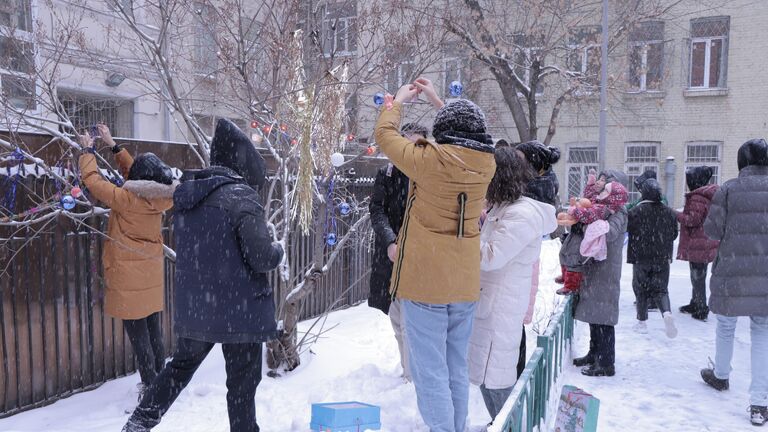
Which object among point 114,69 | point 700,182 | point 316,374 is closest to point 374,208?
point 316,374

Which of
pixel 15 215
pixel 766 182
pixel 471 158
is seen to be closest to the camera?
pixel 471 158

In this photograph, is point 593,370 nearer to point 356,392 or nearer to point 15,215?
point 356,392

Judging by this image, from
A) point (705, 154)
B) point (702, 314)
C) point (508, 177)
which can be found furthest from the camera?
point (705, 154)

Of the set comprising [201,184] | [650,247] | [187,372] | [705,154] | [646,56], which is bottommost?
[187,372]

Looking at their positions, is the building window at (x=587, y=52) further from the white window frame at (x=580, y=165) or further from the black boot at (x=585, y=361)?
the black boot at (x=585, y=361)

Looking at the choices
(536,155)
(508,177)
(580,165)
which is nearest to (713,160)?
(580,165)

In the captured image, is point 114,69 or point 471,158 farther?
point 114,69

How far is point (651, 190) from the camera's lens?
674 cm

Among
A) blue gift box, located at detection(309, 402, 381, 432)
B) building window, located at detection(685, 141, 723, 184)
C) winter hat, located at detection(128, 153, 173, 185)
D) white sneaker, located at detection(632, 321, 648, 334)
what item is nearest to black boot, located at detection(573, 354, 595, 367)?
white sneaker, located at detection(632, 321, 648, 334)

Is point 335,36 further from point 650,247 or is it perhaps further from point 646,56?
point 646,56

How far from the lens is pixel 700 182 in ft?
23.3

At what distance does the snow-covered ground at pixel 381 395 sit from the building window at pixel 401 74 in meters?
2.51

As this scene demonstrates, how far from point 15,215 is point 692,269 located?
7225 mm

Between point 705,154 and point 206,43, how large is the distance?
53.7ft
